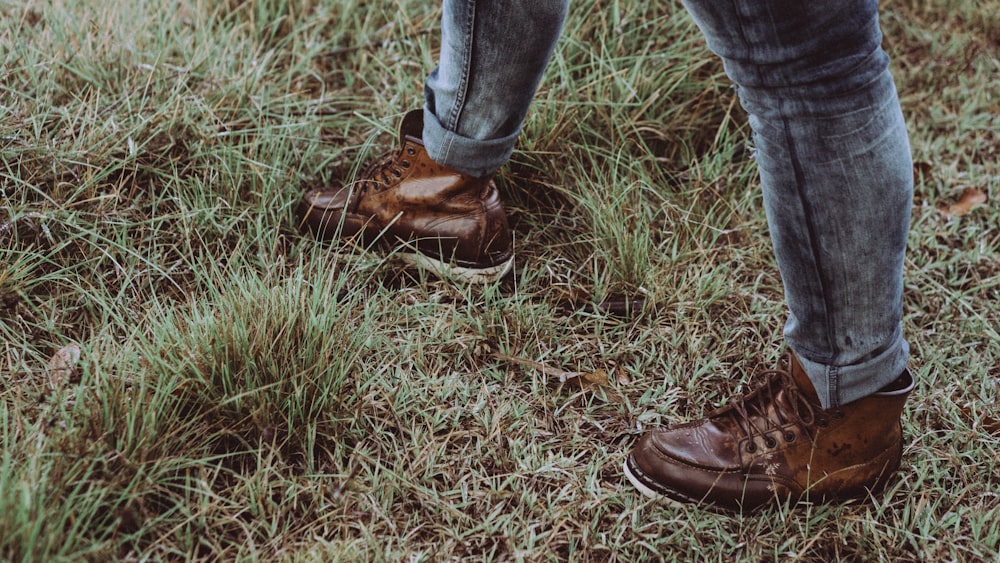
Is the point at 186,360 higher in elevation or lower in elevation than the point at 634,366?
higher

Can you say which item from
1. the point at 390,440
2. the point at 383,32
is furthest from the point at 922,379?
the point at 383,32

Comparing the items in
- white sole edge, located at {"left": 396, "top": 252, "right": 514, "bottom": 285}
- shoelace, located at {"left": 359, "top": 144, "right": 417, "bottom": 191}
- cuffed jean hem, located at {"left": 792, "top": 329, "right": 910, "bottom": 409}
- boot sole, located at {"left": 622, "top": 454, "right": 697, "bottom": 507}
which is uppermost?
shoelace, located at {"left": 359, "top": 144, "right": 417, "bottom": 191}

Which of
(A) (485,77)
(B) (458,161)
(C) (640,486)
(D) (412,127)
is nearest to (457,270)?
(B) (458,161)

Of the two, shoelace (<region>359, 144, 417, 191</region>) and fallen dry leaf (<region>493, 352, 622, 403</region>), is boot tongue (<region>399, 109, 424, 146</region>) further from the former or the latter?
fallen dry leaf (<region>493, 352, 622, 403</region>)

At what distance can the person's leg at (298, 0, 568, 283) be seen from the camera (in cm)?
155

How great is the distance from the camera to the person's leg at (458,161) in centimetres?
155

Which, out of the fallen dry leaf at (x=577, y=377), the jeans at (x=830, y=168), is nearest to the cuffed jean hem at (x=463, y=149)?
the fallen dry leaf at (x=577, y=377)

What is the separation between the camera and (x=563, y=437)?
5.12ft

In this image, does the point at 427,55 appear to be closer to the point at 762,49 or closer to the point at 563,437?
the point at 563,437

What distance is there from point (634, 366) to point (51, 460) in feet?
3.87

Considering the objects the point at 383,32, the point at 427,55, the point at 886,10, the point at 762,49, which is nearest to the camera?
the point at 762,49

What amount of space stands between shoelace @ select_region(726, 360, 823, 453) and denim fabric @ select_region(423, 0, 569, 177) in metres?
0.79

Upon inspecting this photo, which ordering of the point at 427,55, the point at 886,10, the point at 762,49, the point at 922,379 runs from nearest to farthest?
the point at 762,49
the point at 922,379
the point at 427,55
the point at 886,10

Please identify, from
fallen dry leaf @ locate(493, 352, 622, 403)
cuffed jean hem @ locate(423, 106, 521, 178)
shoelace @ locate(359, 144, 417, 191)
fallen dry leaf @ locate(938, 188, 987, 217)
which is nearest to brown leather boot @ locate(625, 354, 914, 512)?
fallen dry leaf @ locate(493, 352, 622, 403)
